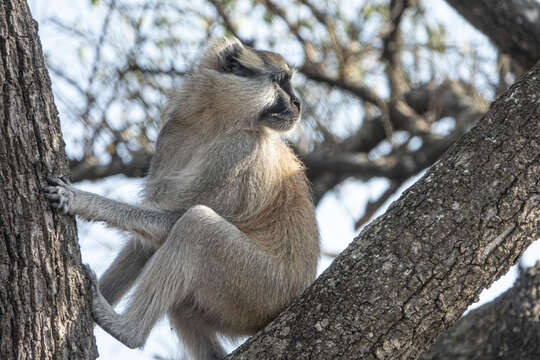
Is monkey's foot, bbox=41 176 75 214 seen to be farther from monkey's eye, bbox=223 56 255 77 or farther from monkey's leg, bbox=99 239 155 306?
monkey's eye, bbox=223 56 255 77

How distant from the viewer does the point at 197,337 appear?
467 cm

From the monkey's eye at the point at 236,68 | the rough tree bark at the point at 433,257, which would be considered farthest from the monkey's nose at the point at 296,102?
the rough tree bark at the point at 433,257

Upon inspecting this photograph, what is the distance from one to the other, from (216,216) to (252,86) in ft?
4.32

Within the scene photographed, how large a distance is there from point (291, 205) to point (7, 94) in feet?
7.39

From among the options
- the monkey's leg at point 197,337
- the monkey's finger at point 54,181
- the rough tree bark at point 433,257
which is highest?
the monkey's finger at point 54,181

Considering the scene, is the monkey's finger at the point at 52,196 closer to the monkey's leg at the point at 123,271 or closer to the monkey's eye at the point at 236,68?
the monkey's leg at the point at 123,271

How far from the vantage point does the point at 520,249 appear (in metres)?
3.27

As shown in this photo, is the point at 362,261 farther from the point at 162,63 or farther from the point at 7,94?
the point at 162,63

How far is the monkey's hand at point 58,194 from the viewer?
10.8 feet

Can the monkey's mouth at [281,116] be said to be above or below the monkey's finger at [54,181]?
above

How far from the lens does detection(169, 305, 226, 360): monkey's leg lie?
4.62m

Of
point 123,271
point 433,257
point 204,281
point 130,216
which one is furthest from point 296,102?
point 433,257

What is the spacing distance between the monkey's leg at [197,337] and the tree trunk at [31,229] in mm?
1330

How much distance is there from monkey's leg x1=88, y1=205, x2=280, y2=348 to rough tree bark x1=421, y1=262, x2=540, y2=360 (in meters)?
1.28
